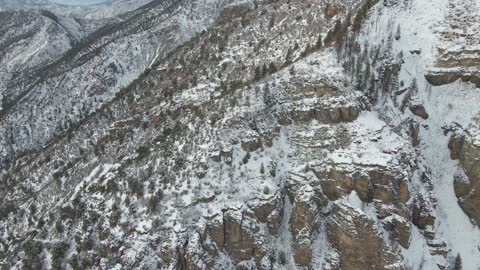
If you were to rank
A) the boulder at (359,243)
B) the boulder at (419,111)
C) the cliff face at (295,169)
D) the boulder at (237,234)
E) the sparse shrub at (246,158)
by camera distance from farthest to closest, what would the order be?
the boulder at (419,111)
the sparse shrub at (246,158)
the boulder at (237,234)
the cliff face at (295,169)
the boulder at (359,243)

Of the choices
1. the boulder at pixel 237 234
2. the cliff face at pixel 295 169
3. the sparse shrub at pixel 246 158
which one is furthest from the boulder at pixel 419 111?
the boulder at pixel 237 234

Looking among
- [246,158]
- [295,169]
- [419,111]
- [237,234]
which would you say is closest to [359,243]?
[295,169]

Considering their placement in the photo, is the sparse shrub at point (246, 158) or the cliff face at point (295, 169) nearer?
the cliff face at point (295, 169)

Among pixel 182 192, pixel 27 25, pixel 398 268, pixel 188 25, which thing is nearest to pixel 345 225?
pixel 398 268

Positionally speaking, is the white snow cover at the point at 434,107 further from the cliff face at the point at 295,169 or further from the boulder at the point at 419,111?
the boulder at the point at 419,111

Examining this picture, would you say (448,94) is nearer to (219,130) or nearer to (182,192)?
(219,130)

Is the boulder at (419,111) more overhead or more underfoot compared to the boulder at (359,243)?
more overhead

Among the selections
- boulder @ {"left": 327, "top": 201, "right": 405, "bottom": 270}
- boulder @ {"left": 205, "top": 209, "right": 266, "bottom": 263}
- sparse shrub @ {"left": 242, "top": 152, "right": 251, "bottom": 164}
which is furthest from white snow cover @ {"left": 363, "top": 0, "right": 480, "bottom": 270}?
sparse shrub @ {"left": 242, "top": 152, "right": 251, "bottom": 164}

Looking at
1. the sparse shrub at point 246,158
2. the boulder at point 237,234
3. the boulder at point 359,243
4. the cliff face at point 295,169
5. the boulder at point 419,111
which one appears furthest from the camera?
the boulder at point 419,111
